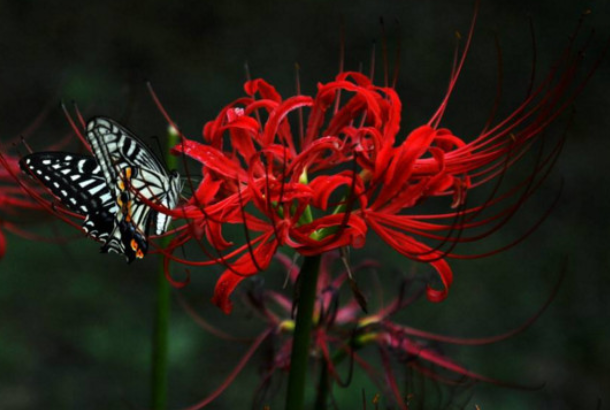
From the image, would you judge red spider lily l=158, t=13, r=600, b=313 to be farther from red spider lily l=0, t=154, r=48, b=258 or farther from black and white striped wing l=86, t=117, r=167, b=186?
red spider lily l=0, t=154, r=48, b=258

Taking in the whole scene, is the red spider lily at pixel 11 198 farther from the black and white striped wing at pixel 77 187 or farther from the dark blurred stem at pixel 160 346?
the dark blurred stem at pixel 160 346

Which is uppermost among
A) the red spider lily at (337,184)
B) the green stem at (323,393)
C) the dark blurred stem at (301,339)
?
the red spider lily at (337,184)

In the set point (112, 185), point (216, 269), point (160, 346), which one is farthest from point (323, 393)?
point (216, 269)

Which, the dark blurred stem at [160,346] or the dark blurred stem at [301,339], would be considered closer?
the dark blurred stem at [301,339]

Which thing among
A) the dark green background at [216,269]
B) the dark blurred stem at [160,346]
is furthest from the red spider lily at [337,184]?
the dark green background at [216,269]

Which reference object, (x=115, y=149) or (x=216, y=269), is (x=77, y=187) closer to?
(x=115, y=149)

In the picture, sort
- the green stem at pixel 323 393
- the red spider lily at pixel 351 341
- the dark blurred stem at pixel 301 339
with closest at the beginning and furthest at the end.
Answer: the dark blurred stem at pixel 301 339 < the green stem at pixel 323 393 < the red spider lily at pixel 351 341

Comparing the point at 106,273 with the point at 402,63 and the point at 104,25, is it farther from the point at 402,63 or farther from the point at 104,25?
the point at 402,63

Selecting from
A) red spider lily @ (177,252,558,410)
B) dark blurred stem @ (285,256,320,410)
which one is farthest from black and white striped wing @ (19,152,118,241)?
dark blurred stem @ (285,256,320,410)

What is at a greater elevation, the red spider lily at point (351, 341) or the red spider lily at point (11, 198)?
the red spider lily at point (11, 198)
